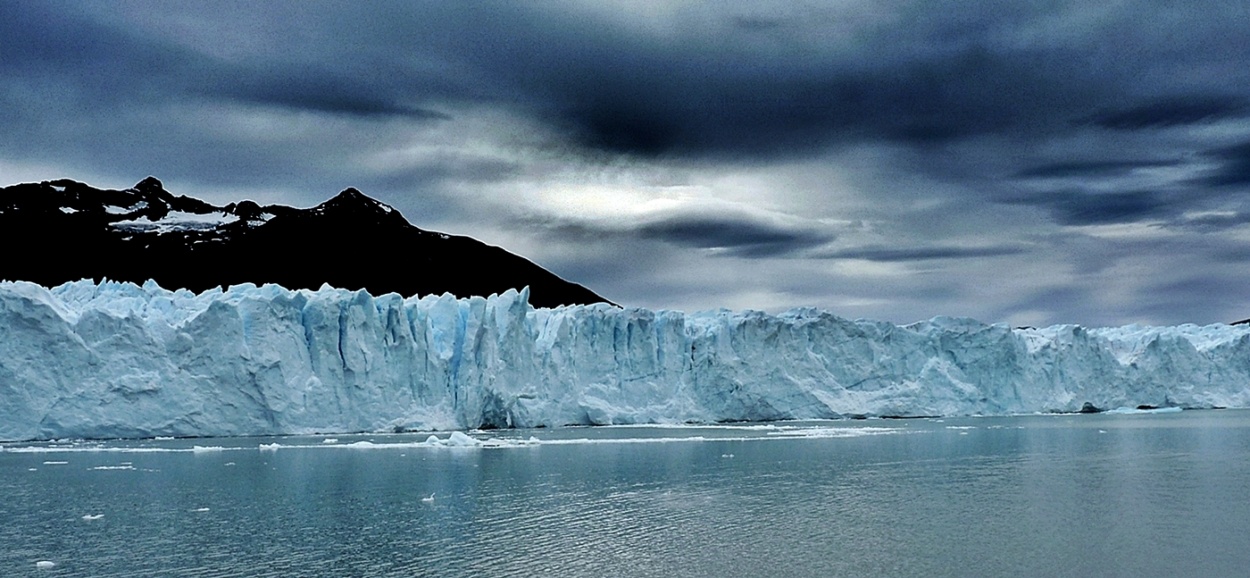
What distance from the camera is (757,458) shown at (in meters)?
22.9

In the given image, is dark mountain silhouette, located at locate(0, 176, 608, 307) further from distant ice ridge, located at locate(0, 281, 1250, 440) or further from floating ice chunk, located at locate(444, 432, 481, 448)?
floating ice chunk, located at locate(444, 432, 481, 448)

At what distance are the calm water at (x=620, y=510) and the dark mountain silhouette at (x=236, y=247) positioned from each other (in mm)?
39776

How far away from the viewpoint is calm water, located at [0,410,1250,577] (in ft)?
36.3

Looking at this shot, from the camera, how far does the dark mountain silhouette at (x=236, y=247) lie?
2361 inches

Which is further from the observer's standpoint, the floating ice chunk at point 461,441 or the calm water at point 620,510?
the floating ice chunk at point 461,441

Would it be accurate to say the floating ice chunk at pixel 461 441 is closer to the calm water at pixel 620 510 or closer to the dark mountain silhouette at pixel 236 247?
the calm water at pixel 620 510

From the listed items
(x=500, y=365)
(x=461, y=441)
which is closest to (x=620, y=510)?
(x=461, y=441)

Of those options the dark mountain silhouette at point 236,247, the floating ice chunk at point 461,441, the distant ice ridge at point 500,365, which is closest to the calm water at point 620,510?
the floating ice chunk at point 461,441

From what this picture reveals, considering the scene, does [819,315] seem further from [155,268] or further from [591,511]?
[155,268]

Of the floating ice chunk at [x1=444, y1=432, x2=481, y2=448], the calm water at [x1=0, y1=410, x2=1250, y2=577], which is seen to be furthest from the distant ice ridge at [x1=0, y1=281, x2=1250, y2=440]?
the floating ice chunk at [x1=444, y1=432, x2=481, y2=448]

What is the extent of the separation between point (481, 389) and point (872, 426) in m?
13.8

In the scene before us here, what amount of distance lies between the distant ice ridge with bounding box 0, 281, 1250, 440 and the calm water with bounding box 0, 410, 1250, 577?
1884 millimetres

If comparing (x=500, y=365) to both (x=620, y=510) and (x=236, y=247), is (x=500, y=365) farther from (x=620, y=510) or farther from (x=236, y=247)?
(x=236, y=247)

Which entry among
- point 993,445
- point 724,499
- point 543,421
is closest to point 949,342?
point 993,445
